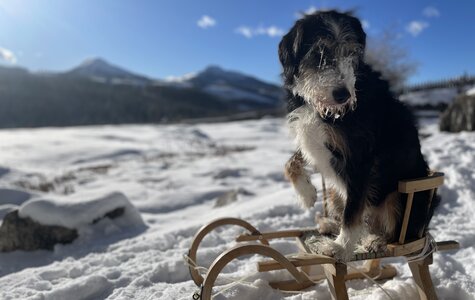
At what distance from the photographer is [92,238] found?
5004 millimetres

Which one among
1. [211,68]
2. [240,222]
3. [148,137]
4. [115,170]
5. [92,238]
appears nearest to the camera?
[240,222]

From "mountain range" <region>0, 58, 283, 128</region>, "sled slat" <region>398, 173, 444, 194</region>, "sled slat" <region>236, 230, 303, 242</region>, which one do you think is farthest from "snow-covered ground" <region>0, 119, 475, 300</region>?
"mountain range" <region>0, 58, 283, 128</region>

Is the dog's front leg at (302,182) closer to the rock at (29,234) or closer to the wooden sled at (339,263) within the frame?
the wooden sled at (339,263)

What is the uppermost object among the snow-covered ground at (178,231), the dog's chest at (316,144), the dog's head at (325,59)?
the dog's head at (325,59)

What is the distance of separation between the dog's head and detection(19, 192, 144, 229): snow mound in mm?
3638

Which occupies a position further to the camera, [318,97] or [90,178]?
[90,178]

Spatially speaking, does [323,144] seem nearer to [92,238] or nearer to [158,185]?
[92,238]

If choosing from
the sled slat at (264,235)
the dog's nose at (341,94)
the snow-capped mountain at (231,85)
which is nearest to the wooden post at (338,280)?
the sled slat at (264,235)

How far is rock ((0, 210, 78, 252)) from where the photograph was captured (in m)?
4.68

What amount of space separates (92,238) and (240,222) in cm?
249

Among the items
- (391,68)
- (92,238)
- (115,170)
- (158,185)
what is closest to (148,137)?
(115,170)

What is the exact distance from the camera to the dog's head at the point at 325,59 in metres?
2.27

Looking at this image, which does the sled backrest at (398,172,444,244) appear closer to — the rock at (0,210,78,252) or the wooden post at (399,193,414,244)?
the wooden post at (399,193,414,244)

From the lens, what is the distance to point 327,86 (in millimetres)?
2260
